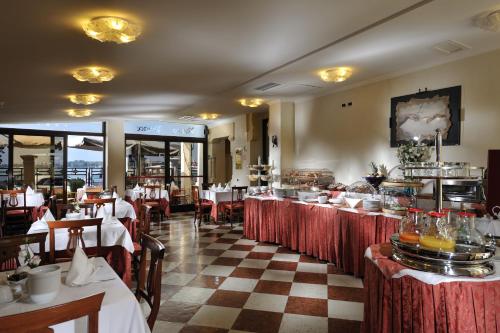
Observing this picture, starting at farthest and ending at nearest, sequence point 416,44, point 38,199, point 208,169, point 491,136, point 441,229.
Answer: point 208,169 → point 38,199 → point 491,136 → point 416,44 → point 441,229

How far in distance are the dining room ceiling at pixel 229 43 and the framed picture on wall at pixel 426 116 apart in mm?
451

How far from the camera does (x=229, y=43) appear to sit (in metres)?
3.58

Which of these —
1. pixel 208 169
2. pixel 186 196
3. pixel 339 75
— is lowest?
pixel 186 196

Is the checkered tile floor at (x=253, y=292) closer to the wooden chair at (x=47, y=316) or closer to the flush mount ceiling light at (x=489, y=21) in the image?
the wooden chair at (x=47, y=316)

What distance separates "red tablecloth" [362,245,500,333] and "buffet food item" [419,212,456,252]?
0.56 feet

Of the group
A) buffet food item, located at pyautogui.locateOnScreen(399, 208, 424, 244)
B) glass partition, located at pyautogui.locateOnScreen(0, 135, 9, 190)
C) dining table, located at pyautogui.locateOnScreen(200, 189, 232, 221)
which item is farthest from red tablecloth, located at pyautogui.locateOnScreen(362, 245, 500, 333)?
glass partition, located at pyautogui.locateOnScreen(0, 135, 9, 190)

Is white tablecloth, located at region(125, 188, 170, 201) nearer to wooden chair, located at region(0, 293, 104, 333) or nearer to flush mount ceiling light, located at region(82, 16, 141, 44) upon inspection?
Result: flush mount ceiling light, located at region(82, 16, 141, 44)

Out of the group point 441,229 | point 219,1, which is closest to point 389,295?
point 441,229

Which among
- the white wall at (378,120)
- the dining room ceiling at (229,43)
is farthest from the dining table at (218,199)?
the dining room ceiling at (229,43)

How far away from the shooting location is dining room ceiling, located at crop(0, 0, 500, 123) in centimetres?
277

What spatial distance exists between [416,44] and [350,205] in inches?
79.0

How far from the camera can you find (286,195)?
5438mm

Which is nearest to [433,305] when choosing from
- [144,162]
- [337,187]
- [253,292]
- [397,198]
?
[253,292]

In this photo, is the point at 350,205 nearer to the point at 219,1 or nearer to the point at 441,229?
the point at 441,229
